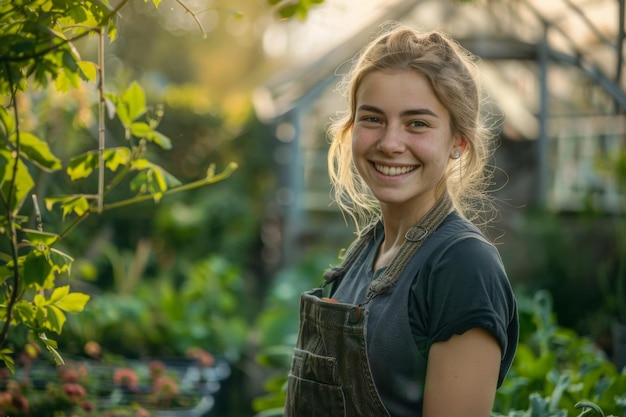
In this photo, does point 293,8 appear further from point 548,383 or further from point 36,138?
point 548,383

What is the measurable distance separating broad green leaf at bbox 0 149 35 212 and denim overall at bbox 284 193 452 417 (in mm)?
630

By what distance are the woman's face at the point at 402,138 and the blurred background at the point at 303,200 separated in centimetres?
182

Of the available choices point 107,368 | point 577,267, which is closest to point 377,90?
point 107,368


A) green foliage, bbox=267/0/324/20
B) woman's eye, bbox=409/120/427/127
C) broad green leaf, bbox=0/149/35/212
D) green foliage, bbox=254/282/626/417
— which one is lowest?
green foliage, bbox=254/282/626/417

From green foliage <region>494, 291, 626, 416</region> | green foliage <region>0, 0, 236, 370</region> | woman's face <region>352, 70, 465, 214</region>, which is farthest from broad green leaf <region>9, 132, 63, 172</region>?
green foliage <region>494, 291, 626, 416</region>

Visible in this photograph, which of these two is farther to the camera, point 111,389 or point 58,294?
point 111,389

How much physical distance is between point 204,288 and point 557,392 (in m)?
3.89

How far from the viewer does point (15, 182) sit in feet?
5.18

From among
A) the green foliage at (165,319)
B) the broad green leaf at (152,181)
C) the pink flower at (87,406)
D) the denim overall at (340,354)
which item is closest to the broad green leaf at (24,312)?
the broad green leaf at (152,181)

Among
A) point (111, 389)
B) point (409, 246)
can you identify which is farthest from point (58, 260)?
point (111, 389)

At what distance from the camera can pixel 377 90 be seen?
5.78ft

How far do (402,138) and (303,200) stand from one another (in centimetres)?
806

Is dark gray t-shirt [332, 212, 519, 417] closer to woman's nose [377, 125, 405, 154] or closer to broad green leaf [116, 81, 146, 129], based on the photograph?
woman's nose [377, 125, 405, 154]

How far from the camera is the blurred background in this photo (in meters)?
5.18
